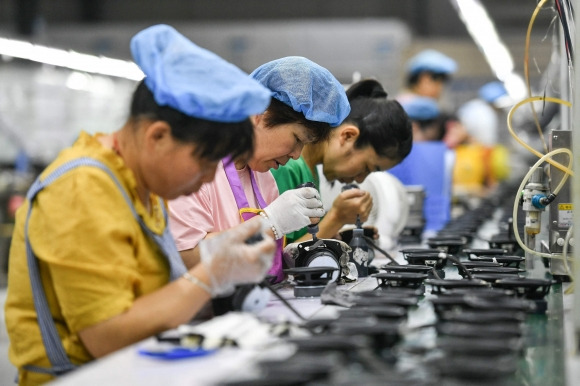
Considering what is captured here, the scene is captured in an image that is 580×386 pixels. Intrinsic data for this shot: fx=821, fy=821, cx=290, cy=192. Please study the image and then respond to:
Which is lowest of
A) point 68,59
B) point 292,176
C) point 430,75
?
point 292,176

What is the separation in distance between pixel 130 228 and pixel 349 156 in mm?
1458

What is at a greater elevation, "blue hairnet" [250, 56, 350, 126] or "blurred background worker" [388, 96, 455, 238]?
"blue hairnet" [250, 56, 350, 126]

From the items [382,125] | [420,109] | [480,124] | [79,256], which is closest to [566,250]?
[382,125]

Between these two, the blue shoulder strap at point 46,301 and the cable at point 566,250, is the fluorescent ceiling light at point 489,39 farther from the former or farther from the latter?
the blue shoulder strap at point 46,301

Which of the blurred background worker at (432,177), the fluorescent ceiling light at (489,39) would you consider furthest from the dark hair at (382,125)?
the fluorescent ceiling light at (489,39)

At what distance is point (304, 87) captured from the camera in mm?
2477

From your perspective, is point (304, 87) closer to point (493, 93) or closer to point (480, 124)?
point (480, 124)

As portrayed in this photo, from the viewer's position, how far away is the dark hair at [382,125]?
301 cm

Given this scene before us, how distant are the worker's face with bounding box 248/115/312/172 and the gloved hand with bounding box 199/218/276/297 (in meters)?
0.79

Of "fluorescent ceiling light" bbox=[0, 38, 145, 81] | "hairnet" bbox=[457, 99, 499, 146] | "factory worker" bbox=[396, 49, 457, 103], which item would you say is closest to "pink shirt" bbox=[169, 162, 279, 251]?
"factory worker" bbox=[396, 49, 457, 103]

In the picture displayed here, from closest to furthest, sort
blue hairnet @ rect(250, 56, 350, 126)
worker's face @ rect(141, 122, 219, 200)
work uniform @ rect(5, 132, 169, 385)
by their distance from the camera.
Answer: work uniform @ rect(5, 132, 169, 385)
worker's face @ rect(141, 122, 219, 200)
blue hairnet @ rect(250, 56, 350, 126)

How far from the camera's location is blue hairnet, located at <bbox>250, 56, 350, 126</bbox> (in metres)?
2.47

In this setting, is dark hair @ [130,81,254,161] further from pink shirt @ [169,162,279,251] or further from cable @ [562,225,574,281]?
cable @ [562,225,574,281]

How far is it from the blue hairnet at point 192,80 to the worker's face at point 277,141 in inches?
28.7
